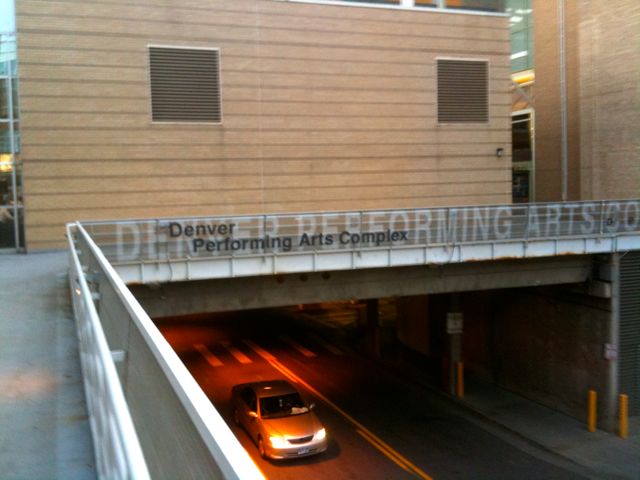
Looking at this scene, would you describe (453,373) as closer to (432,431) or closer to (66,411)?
(432,431)

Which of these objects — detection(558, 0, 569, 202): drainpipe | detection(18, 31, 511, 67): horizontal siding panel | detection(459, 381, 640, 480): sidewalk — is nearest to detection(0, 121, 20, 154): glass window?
detection(18, 31, 511, 67): horizontal siding panel

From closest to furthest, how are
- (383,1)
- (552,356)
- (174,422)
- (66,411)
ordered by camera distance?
1. (174,422)
2. (66,411)
3. (552,356)
4. (383,1)

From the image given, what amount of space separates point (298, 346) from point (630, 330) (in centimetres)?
1308

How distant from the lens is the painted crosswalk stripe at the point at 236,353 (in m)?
24.2

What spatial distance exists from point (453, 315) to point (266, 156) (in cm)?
927

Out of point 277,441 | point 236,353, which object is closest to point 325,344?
point 236,353

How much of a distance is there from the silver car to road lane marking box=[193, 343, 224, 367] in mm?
7814

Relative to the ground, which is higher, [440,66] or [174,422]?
[440,66]

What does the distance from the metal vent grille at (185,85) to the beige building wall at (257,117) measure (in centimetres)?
32

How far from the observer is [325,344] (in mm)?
27359

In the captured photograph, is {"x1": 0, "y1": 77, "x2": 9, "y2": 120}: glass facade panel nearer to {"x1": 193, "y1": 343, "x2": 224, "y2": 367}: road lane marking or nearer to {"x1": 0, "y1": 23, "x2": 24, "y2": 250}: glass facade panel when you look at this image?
{"x1": 0, "y1": 23, "x2": 24, "y2": 250}: glass facade panel

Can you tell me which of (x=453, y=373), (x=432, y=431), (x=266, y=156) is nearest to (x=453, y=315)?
(x=453, y=373)

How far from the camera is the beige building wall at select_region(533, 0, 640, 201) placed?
25828 millimetres

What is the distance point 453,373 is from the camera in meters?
21.2
